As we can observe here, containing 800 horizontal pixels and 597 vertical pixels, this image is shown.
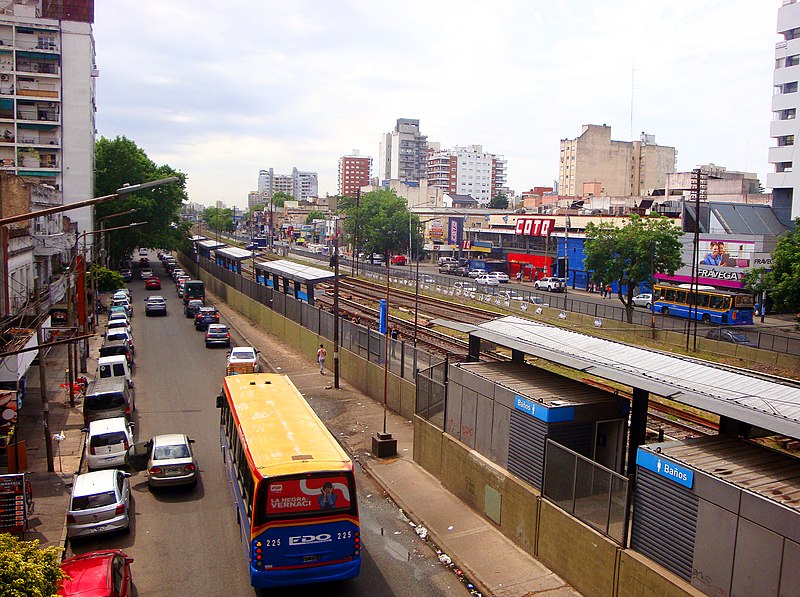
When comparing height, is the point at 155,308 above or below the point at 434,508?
below

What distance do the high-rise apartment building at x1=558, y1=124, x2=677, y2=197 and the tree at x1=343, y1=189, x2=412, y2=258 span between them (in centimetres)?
3918

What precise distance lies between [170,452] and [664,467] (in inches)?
481

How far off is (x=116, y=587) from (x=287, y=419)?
4.44 metres

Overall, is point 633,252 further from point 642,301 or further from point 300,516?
point 300,516

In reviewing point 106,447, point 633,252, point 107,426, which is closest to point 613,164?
point 633,252

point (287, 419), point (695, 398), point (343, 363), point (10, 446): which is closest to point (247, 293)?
point (343, 363)

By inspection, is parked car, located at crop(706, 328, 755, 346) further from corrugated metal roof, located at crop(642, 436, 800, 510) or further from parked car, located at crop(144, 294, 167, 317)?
parked car, located at crop(144, 294, 167, 317)

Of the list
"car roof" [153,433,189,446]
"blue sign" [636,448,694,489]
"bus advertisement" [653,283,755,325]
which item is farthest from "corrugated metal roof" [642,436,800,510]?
"bus advertisement" [653,283,755,325]

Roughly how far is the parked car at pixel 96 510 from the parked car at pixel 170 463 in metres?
2.09

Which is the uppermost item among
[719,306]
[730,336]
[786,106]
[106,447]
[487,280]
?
[786,106]

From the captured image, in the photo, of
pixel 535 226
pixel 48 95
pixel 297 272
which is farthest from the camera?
pixel 535 226

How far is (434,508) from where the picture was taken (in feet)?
53.1

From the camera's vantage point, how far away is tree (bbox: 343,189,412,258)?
95375mm

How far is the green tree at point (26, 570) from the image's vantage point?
25.2 ft
